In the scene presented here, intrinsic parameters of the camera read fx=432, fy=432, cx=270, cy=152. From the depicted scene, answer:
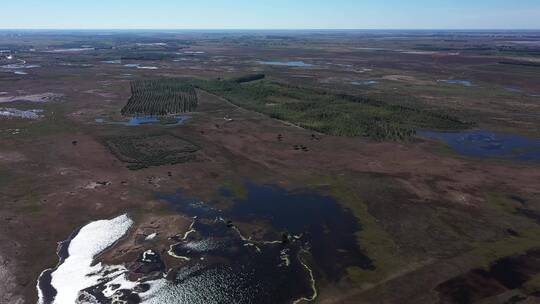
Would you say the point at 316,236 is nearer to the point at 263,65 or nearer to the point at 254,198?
the point at 254,198

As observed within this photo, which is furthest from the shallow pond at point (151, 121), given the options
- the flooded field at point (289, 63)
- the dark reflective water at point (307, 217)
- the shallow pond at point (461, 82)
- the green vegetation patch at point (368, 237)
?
the flooded field at point (289, 63)

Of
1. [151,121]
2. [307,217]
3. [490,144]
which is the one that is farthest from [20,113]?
[490,144]

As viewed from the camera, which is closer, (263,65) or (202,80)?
(202,80)

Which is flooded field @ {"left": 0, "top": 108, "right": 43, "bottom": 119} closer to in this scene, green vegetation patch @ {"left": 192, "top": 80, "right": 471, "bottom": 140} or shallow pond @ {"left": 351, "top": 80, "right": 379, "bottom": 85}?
green vegetation patch @ {"left": 192, "top": 80, "right": 471, "bottom": 140}

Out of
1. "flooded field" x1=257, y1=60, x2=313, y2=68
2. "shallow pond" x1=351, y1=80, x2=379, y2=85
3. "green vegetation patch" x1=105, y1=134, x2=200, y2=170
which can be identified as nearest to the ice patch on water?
"green vegetation patch" x1=105, y1=134, x2=200, y2=170

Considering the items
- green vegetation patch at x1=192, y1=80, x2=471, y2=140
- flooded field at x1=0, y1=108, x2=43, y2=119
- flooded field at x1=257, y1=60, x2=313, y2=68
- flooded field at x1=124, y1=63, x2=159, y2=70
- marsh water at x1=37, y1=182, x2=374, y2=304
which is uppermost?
flooded field at x1=257, y1=60, x2=313, y2=68

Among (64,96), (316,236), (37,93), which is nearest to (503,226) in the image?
(316,236)
